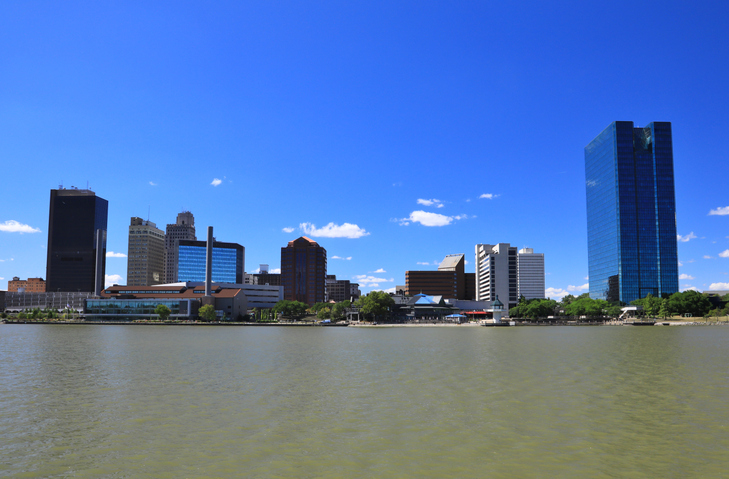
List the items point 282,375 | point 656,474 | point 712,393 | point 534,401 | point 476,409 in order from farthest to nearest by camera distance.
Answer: point 282,375 → point 712,393 → point 534,401 → point 476,409 → point 656,474

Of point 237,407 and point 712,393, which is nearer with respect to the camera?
point 237,407

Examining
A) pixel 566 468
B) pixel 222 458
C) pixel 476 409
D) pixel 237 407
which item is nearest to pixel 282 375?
pixel 237 407

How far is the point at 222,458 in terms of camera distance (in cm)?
1844

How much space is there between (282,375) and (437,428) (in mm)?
21660

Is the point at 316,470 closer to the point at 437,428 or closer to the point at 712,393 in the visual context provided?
the point at 437,428

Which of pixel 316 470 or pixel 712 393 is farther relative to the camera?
pixel 712 393

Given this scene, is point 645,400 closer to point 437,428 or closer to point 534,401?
point 534,401

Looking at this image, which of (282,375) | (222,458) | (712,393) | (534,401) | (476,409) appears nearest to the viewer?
(222,458)

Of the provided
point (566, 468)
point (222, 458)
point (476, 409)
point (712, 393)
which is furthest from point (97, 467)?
point (712, 393)

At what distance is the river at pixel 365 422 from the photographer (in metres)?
17.7

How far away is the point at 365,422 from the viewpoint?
2431 centimetres

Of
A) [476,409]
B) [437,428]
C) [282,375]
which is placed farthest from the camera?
[282,375]

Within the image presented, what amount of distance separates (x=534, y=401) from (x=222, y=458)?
18.8 meters

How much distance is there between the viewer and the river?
17.7m
